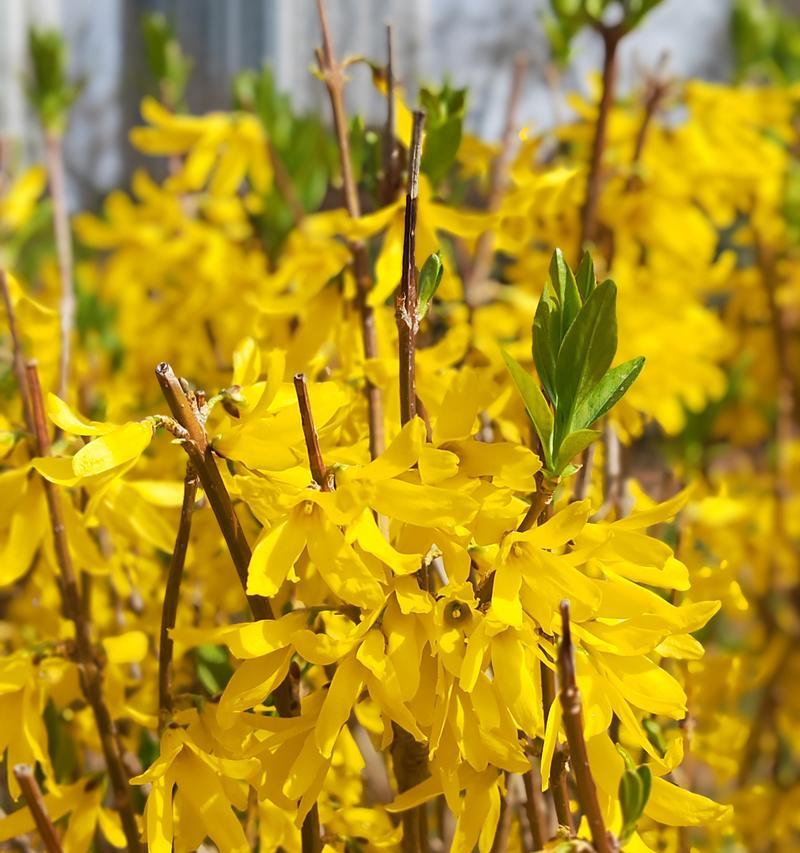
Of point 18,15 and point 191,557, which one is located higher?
point 18,15

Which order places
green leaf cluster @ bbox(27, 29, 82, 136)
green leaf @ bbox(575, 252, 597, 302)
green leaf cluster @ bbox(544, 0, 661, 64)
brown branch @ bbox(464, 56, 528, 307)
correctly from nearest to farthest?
1. green leaf @ bbox(575, 252, 597, 302)
2. green leaf cluster @ bbox(544, 0, 661, 64)
3. brown branch @ bbox(464, 56, 528, 307)
4. green leaf cluster @ bbox(27, 29, 82, 136)

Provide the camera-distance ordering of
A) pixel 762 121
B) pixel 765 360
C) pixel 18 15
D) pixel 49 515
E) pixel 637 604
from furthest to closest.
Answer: pixel 18 15
pixel 765 360
pixel 762 121
pixel 49 515
pixel 637 604

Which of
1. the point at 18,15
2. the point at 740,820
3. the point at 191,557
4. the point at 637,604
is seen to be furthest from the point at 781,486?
the point at 18,15

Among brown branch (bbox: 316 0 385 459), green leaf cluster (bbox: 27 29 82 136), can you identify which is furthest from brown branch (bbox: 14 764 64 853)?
green leaf cluster (bbox: 27 29 82 136)

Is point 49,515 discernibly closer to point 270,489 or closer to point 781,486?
point 270,489

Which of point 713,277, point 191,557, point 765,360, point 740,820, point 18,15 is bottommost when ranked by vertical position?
point 740,820

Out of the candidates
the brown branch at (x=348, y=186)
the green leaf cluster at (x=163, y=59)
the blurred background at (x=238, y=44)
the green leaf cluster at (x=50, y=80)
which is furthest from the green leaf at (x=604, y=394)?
the blurred background at (x=238, y=44)

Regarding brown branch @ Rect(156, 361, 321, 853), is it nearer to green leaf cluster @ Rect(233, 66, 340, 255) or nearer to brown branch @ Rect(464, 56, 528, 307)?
brown branch @ Rect(464, 56, 528, 307)

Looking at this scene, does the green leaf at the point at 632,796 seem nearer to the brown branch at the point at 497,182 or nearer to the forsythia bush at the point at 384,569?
the forsythia bush at the point at 384,569
